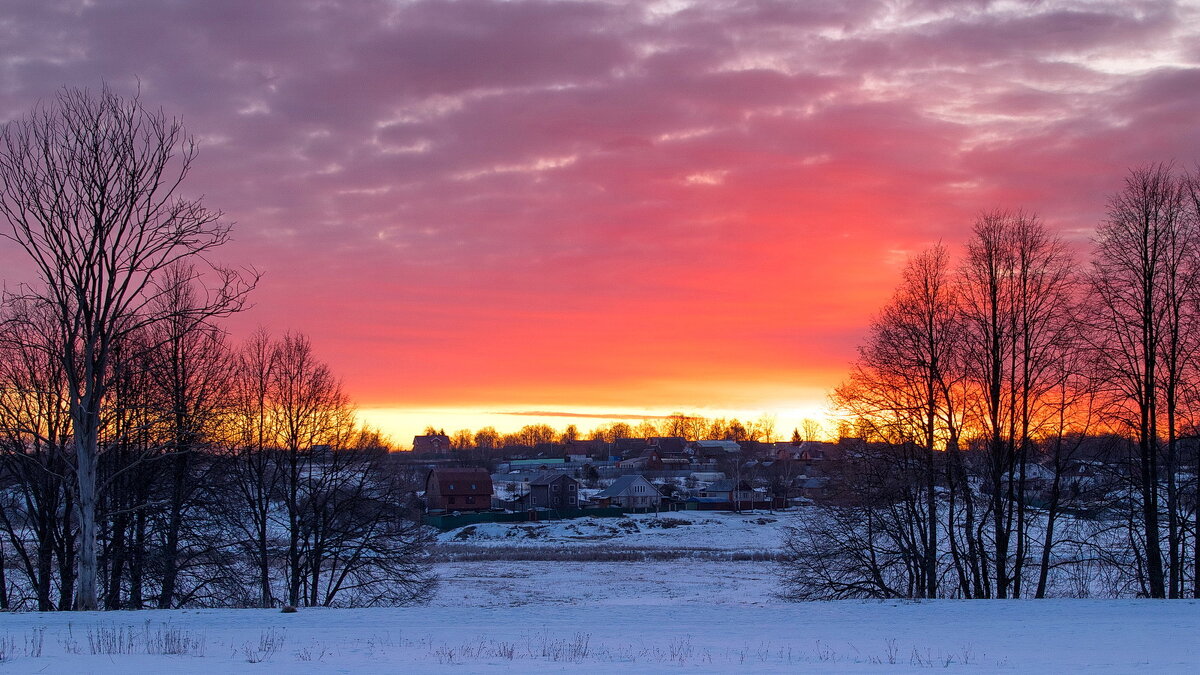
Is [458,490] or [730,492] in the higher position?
[458,490]

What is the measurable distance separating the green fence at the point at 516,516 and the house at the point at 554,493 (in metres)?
12.6

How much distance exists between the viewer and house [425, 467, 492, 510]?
105 metres

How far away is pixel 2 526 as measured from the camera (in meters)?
29.9

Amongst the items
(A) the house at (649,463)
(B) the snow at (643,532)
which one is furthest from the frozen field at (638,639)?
(A) the house at (649,463)

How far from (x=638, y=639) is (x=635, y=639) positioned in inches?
2.5

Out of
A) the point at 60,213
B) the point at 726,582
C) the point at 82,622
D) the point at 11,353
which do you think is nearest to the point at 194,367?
the point at 11,353

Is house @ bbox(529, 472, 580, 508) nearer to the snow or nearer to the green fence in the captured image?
the green fence

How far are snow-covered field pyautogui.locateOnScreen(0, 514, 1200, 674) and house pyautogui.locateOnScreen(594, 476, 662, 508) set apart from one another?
305 feet

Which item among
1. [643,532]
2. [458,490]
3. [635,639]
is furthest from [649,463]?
[635,639]

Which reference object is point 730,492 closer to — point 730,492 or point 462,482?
point 730,492

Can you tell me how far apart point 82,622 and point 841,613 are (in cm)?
1761

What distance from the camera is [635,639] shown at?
703 inches

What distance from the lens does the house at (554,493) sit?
116125 millimetres

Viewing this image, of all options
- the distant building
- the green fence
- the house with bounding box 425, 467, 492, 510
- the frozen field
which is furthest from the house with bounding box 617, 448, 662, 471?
the frozen field
